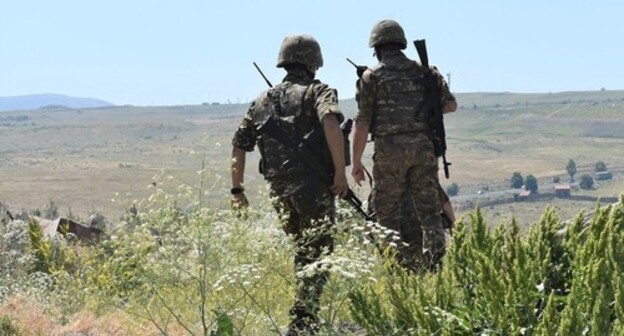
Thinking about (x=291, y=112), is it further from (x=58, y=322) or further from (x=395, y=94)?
(x=58, y=322)

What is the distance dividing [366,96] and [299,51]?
123 centimetres

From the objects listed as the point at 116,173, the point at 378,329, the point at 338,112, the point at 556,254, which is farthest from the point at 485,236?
the point at 116,173

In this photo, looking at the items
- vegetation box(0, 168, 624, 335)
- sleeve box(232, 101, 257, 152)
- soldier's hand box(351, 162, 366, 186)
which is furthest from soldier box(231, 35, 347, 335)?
soldier's hand box(351, 162, 366, 186)

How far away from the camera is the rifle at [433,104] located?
276 inches

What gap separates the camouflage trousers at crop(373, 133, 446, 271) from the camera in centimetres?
704

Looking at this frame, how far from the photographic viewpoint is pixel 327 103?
18.4 feet

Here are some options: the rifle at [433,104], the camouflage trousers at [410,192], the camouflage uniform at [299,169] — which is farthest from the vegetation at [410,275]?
the rifle at [433,104]

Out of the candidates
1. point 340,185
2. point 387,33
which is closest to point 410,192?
point 387,33

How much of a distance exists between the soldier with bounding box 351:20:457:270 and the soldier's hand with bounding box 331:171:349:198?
48.1 inches

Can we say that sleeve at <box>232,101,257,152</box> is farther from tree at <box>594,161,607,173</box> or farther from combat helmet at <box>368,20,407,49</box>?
tree at <box>594,161,607,173</box>

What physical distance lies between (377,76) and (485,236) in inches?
120

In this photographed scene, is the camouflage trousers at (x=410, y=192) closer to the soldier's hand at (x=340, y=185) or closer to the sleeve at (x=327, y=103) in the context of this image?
the soldier's hand at (x=340, y=185)

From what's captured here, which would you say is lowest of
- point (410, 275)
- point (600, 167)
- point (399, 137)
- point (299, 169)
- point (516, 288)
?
point (600, 167)

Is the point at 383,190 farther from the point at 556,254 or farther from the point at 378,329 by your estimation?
the point at 378,329
